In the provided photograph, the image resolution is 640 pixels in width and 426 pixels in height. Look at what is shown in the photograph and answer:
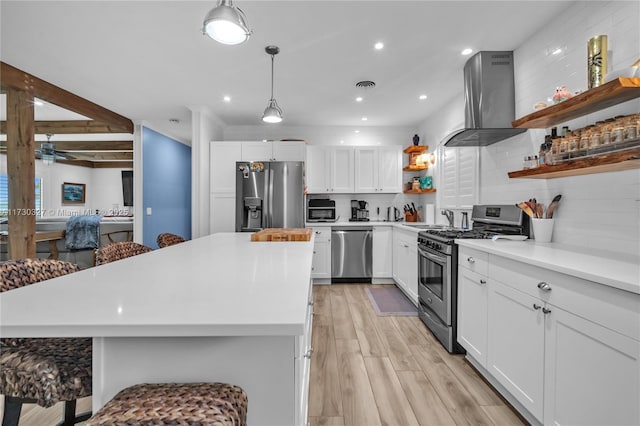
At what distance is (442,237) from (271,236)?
4.69ft

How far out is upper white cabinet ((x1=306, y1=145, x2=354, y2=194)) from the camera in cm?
477

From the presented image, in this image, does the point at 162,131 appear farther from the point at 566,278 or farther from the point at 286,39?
the point at 566,278

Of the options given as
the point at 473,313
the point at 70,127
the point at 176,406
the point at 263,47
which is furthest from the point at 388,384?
the point at 70,127

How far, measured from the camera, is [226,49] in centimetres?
266

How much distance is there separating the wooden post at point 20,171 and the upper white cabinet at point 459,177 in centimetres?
474

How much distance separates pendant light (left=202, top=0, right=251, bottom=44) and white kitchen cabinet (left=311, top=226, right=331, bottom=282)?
10.3 feet

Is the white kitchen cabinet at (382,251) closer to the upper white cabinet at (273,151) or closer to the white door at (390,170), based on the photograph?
the white door at (390,170)

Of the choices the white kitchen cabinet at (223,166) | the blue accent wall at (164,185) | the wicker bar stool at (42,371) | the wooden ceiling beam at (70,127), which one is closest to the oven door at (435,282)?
the wicker bar stool at (42,371)

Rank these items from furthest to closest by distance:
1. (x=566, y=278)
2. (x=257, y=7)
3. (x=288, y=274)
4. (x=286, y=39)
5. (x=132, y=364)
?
(x=286, y=39), (x=257, y=7), (x=566, y=278), (x=288, y=274), (x=132, y=364)

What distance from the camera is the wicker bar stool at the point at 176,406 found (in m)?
0.61

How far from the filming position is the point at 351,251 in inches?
177

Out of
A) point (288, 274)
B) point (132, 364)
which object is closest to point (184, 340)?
point (132, 364)

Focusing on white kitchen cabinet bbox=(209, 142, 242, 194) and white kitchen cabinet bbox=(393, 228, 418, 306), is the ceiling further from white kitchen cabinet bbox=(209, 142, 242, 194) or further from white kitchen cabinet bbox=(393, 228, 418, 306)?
white kitchen cabinet bbox=(393, 228, 418, 306)

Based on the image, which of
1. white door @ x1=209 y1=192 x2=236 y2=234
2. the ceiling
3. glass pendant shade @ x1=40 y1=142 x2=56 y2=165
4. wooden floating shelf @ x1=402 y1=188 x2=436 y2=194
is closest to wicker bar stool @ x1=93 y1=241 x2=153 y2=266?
the ceiling
